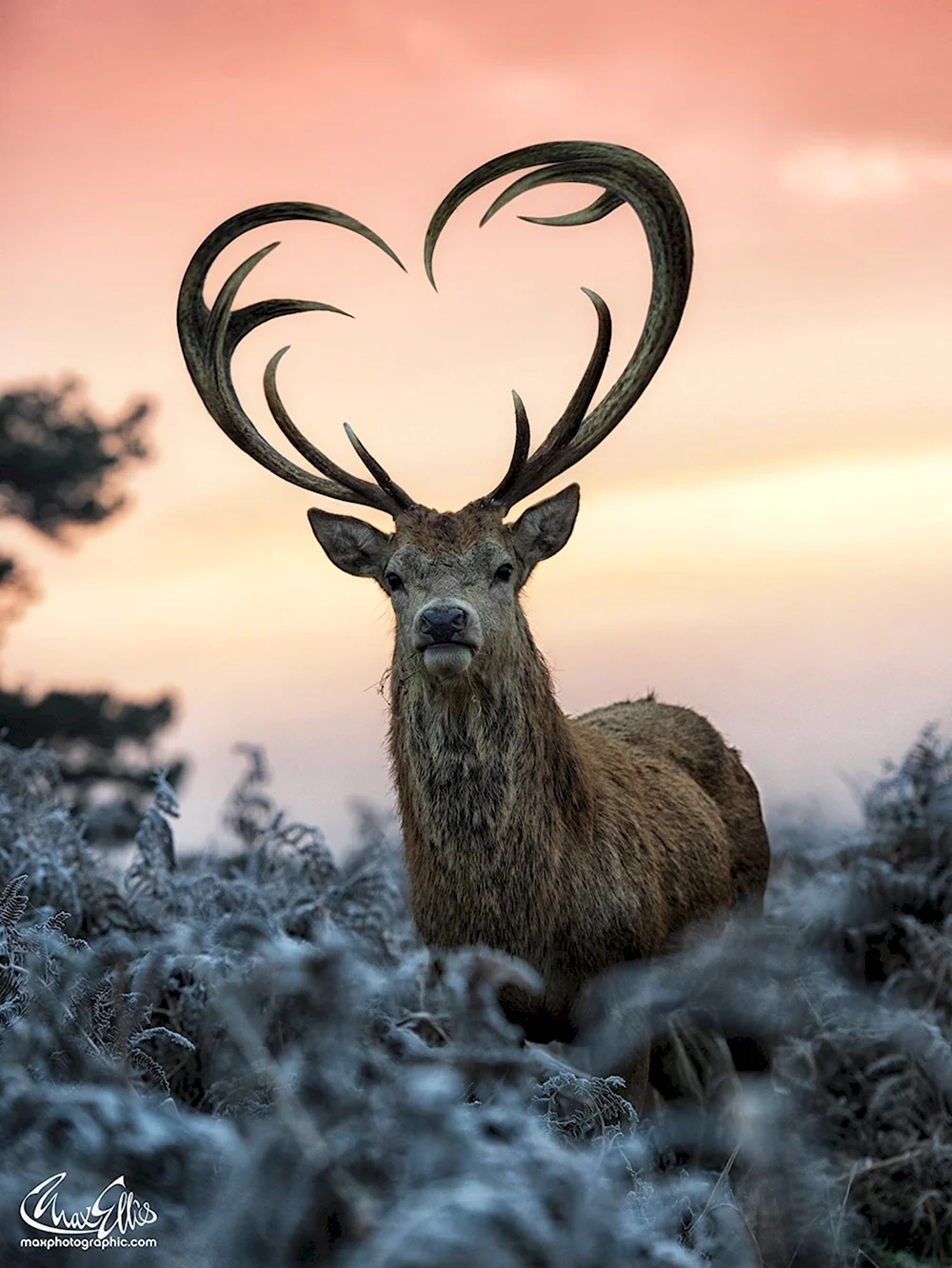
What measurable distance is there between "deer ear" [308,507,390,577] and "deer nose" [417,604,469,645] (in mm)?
764

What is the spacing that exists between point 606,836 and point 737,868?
5.24ft

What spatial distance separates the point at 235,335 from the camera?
21.7ft

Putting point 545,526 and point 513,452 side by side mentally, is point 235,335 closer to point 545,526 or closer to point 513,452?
point 513,452

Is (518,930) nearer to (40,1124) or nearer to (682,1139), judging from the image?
(682,1139)

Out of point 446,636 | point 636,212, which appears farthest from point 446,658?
point 636,212

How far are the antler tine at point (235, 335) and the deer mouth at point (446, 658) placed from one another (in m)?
1.28

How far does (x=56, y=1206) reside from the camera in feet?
7.51

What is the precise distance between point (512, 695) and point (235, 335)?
7.47 ft

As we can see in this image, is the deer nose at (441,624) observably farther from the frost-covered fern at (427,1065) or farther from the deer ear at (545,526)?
the frost-covered fern at (427,1065)

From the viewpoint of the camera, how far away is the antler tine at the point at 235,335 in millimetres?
6223

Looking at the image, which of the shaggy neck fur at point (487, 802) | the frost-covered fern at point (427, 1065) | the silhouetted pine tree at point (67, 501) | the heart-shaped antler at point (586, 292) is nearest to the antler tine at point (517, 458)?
the heart-shaped antler at point (586, 292)

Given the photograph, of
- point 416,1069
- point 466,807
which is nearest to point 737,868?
point 466,807

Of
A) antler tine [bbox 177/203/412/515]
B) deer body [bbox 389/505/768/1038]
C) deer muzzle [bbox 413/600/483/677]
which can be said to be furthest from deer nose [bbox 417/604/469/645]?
antler tine [bbox 177/203/412/515]

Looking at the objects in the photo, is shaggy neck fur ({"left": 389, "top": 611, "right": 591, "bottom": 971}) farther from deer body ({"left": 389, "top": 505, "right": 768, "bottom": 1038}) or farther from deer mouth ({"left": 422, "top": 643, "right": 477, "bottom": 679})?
deer mouth ({"left": 422, "top": 643, "right": 477, "bottom": 679})
